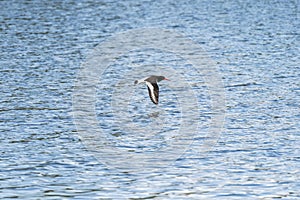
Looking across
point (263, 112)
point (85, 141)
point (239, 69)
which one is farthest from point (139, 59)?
point (85, 141)

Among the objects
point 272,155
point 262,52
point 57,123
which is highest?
point 262,52

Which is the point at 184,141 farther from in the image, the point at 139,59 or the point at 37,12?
the point at 37,12

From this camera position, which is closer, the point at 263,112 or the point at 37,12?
the point at 263,112

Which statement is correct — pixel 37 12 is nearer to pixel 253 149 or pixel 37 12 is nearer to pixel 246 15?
pixel 246 15

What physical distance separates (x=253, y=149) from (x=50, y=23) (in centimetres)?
3346

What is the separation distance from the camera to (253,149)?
2406 centimetres

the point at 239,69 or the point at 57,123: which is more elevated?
the point at 239,69

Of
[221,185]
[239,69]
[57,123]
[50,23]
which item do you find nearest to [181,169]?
[221,185]

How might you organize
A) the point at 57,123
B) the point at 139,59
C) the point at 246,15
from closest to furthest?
the point at 57,123 < the point at 139,59 < the point at 246,15

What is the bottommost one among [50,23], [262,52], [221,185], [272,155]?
[221,185]

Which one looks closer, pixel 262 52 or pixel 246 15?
pixel 262 52

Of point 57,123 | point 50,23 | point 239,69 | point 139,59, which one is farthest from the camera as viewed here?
point 50,23

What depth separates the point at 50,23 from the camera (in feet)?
181

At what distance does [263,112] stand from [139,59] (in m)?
14.1
